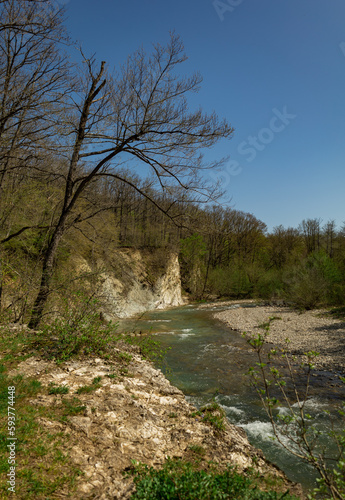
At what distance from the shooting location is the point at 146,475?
3.07 metres

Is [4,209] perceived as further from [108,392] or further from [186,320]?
[186,320]

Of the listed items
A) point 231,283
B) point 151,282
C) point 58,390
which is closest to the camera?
point 58,390

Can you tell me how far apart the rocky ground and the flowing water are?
3.05 ft

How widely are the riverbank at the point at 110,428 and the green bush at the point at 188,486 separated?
181 millimetres

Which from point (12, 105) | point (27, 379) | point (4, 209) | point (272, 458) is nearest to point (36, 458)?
point (27, 379)

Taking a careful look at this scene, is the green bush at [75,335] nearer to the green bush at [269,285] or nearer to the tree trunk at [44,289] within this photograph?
the tree trunk at [44,289]

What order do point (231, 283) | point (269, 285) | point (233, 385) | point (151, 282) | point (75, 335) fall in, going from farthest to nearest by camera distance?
point (231, 283), point (269, 285), point (151, 282), point (233, 385), point (75, 335)

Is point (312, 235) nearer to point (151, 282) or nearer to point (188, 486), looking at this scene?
point (151, 282)

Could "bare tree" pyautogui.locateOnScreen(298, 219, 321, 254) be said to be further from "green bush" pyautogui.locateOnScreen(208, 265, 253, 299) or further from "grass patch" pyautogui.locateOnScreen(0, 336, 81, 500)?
"grass patch" pyautogui.locateOnScreen(0, 336, 81, 500)

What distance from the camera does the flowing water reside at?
5293mm

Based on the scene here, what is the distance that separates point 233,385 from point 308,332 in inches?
381

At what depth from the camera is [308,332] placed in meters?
16.4

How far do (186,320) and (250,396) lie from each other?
14383 mm

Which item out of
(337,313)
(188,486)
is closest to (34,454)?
(188,486)
